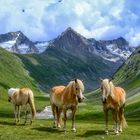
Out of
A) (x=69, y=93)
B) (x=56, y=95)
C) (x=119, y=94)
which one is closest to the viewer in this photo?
(x=69, y=93)

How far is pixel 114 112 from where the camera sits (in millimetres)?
43938

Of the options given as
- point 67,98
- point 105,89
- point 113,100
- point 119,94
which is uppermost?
point 105,89

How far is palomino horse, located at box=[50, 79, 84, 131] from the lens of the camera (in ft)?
140

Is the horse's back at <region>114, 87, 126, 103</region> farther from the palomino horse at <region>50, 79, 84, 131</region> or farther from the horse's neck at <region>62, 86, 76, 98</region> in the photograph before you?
the horse's neck at <region>62, 86, 76, 98</region>

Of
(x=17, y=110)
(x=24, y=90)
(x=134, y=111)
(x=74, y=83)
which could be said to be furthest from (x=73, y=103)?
(x=134, y=111)

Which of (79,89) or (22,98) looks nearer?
(79,89)

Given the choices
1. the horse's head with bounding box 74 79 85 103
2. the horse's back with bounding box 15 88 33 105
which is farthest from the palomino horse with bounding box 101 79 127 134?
the horse's back with bounding box 15 88 33 105

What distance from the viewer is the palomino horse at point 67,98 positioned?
4272 centimetres

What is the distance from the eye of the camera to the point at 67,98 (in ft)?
145

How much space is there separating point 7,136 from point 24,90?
32.6 ft

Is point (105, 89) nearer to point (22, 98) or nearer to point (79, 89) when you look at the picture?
point (79, 89)

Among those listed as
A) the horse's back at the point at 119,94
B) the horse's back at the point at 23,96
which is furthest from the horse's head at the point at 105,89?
the horse's back at the point at 23,96

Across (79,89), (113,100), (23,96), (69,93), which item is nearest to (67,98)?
(69,93)

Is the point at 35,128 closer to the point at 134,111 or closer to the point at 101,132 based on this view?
the point at 101,132
